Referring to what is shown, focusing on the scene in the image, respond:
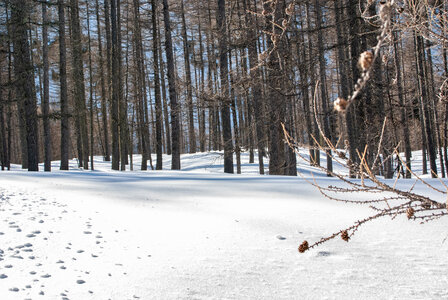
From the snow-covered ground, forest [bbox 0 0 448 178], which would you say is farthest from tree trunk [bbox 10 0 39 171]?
the snow-covered ground

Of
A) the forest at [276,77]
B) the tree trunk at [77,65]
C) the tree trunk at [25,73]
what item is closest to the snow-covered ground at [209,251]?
the forest at [276,77]

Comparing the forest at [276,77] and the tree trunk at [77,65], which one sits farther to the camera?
the tree trunk at [77,65]

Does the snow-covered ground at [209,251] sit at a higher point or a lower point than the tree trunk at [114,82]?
lower

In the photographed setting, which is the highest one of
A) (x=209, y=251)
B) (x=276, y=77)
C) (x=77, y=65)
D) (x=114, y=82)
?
(x=77, y=65)

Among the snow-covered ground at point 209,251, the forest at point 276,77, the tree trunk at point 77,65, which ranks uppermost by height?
the tree trunk at point 77,65

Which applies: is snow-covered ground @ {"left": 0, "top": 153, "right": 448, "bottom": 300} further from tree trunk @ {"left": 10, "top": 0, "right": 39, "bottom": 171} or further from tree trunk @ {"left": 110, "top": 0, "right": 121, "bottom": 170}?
tree trunk @ {"left": 110, "top": 0, "right": 121, "bottom": 170}

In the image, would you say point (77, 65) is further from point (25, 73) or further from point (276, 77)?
point (276, 77)

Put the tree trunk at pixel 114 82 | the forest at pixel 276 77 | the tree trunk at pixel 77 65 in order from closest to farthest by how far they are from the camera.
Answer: the forest at pixel 276 77 → the tree trunk at pixel 114 82 → the tree trunk at pixel 77 65

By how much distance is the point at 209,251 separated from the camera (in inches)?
99.6

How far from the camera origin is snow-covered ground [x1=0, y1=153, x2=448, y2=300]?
6.66 feet

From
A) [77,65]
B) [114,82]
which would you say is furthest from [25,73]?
[77,65]

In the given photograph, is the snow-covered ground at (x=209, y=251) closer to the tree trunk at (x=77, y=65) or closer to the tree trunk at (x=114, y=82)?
the tree trunk at (x=114, y=82)

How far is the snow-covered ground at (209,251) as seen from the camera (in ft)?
6.66

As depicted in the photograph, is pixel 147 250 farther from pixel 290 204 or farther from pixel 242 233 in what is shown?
pixel 290 204
